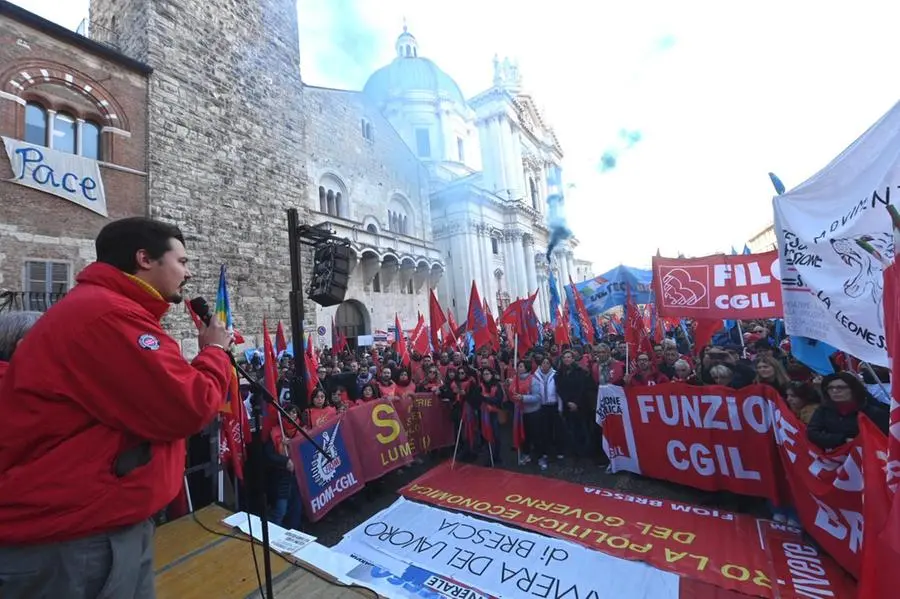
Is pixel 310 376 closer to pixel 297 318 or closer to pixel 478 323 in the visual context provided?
pixel 297 318

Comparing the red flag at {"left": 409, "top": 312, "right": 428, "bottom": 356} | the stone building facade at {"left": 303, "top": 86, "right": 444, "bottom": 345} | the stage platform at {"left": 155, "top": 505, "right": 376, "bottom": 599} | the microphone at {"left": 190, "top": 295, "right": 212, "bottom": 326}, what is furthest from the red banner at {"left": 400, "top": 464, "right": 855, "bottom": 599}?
the stone building facade at {"left": 303, "top": 86, "right": 444, "bottom": 345}

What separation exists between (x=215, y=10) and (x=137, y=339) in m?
19.4

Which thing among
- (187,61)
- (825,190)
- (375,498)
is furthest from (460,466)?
(187,61)

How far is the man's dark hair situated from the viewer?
5.35ft

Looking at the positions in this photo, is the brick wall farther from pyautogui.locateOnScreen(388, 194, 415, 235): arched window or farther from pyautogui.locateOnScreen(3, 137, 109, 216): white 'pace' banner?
pyautogui.locateOnScreen(388, 194, 415, 235): arched window

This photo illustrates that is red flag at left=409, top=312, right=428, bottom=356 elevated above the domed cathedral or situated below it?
below

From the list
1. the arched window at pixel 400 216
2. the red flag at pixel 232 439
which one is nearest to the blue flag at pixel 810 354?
the red flag at pixel 232 439

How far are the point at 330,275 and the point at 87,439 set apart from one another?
538 cm

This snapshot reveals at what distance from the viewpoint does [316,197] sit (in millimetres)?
21344

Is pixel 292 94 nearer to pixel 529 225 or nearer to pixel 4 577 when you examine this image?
pixel 4 577

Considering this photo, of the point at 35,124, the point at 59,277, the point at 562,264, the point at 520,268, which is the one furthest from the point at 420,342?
the point at 562,264

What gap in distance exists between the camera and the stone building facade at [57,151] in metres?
10.3

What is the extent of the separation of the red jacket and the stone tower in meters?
13.2

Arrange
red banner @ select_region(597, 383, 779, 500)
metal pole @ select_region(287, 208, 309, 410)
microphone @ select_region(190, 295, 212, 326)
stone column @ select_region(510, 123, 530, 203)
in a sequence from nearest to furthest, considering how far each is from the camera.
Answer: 1. microphone @ select_region(190, 295, 212, 326)
2. red banner @ select_region(597, 383, 779, 500)
3. metal pole @ select_region(287, 208, 309, 410)
4. stone column @ select_region(510, 123, 530, 203)
